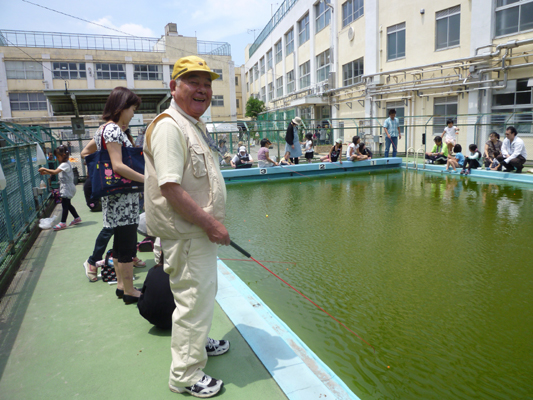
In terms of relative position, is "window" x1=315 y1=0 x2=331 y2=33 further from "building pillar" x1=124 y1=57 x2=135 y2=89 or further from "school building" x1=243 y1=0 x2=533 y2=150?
"building pillar" x1=124 y1=57 x2=135 y2=89

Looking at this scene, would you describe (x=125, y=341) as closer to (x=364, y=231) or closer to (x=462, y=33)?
(x=364, y=231)

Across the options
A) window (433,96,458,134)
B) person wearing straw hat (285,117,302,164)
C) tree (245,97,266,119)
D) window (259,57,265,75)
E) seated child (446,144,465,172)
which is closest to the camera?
seated child (446,144,465,172)

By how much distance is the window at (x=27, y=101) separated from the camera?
37656mm

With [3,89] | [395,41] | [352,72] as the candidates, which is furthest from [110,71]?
[395,41]

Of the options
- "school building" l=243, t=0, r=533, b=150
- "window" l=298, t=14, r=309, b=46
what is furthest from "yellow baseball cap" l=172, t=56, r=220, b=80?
"window" l=298, t=14, r=309, b=46

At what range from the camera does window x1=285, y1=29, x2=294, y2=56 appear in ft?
113

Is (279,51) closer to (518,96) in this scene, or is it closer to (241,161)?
(518,96)

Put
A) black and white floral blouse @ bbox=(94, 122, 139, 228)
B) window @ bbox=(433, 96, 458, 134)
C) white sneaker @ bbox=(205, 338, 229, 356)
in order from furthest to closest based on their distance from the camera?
window @ bbox=(433, 96, 458, 134), black and white floral blouse @ bbox=(94, 122, 139, 228), white sneaker @ bbox=(205, 338, 229, 356)

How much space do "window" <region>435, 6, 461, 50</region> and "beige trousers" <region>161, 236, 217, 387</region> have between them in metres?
18.7

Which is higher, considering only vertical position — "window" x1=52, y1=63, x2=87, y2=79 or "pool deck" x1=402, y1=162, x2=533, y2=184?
"window" x1=52, y1=63, x2=87, y2=79

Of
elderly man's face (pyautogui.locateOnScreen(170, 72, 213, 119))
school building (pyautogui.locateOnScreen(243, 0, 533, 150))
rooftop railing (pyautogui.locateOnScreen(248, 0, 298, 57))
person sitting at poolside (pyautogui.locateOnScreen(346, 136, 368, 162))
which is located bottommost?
person sitting at poolside (pyautogui.locateOnScreen(346, 136, 368, 162))

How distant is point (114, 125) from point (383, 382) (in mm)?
2823

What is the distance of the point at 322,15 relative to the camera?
90.2 feet

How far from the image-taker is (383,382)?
2.53 metres
